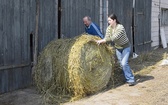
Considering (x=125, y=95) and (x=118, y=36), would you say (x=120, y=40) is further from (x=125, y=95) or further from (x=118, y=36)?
(x=125, y=95)

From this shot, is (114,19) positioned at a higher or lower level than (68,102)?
higher

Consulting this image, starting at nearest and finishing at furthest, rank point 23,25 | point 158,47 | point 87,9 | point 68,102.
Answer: point 68,102 → point 23,25 → point 87,9 → point 158,47

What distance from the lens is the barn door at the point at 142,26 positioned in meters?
13.9

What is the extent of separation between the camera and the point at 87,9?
31.9ft

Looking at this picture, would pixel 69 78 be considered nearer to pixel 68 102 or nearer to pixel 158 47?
pixel 68 102

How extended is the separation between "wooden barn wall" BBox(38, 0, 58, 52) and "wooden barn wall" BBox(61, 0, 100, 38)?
298 mm

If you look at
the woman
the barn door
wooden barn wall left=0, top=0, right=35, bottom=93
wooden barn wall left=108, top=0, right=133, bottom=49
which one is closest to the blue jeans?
the woman

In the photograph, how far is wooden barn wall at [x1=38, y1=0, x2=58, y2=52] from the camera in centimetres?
789

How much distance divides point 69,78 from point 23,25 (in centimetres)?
176

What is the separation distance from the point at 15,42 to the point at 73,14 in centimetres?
240

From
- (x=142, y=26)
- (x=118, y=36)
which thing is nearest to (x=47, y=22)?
(x=118, y=36)

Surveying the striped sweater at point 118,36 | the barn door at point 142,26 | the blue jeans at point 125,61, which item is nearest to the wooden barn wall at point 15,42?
the striped sweater at point 118,36

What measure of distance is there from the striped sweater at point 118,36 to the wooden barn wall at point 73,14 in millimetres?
1463

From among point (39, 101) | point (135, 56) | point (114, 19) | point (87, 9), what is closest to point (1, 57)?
point (39, 101)
